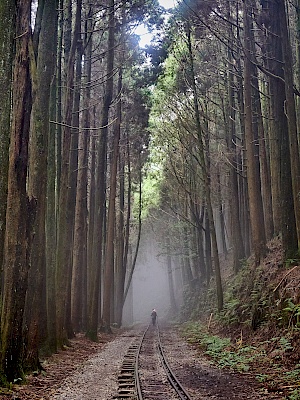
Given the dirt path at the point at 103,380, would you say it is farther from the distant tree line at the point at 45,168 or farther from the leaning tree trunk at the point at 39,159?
the leaning tree trunk at the point at 39,159

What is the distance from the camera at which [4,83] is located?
7992 mm

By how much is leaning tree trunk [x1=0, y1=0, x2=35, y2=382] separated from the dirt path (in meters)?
0.78

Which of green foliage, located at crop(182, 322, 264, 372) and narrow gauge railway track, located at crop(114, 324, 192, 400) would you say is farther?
green foliage, located at crop(182, 322, 264, 372)

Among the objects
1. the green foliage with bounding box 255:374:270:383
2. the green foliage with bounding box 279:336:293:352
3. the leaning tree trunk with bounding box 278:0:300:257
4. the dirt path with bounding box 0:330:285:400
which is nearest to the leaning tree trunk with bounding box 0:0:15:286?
the dirt path with bounding box 0:330:285:400

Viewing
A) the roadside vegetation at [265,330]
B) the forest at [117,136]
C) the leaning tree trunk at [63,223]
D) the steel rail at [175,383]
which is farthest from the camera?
the leaning tree trunk at [63,223]

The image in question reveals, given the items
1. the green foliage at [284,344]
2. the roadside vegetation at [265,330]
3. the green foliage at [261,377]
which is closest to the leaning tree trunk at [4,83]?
the green foliage at [261,377]

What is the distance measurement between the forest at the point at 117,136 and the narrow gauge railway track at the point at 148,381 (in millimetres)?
2065

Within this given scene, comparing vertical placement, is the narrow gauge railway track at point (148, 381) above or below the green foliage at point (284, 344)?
below

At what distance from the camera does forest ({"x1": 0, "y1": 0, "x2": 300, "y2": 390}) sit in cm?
867

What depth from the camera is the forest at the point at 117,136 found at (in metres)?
8.67

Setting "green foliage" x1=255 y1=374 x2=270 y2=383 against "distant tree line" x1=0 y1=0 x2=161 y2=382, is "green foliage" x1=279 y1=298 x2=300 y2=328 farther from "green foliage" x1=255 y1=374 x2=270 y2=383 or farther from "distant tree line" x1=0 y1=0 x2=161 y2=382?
"distant tree line" x1=0 y1=0 x2=161 y2=382

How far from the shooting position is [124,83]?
2333cm

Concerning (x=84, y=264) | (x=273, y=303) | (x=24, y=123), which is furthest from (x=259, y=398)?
(x=84, y=264)

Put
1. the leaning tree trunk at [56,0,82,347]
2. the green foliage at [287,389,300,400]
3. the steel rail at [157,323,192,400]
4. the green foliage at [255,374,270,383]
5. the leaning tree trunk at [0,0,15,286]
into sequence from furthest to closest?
1. the leaning tree trunk at [56,0,82,347]
2. the green foliage at [255,374,270,383]
3. the leaning tree trunk at [0,0,15,286]
4. the steel rail at [157,323,192,400]
5. the green foliage at [287,389,300,400]
